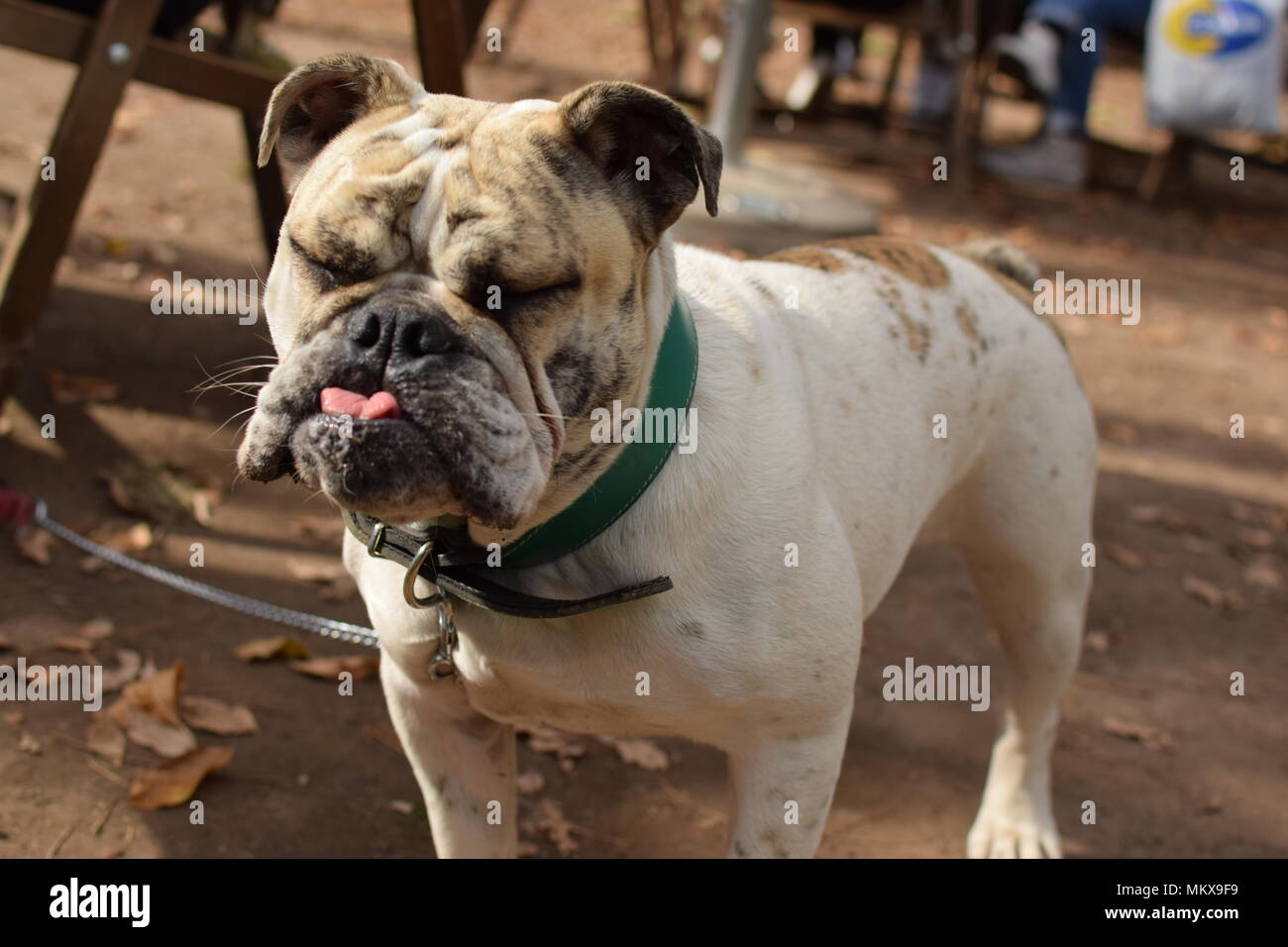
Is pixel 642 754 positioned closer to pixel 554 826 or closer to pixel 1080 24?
pixel 554 826

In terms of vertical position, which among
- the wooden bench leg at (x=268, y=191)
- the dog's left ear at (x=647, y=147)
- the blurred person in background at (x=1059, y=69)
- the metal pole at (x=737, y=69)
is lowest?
the dog's left ear at (x=647, y=147)

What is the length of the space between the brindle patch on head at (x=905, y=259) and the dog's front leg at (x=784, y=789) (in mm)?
1102

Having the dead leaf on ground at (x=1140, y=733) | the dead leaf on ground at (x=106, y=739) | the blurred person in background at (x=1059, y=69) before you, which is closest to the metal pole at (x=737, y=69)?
the dead leaf on ground at (x=1140, y=733)

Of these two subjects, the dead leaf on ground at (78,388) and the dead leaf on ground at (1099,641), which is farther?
the dead leaf on ground at (78,388)

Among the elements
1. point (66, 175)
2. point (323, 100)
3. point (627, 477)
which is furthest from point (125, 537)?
point (627, 477)

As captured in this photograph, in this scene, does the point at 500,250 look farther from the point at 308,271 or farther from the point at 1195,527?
the point at 1195,527

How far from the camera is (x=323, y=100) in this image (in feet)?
8.21

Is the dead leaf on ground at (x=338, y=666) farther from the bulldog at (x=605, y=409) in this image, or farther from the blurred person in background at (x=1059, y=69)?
the blurred person in background at (x=1059, y=69)

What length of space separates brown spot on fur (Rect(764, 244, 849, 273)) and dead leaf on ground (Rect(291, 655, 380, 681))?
1766mm

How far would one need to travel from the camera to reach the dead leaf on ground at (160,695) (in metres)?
3.52

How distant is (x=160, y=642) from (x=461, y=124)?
7.30 ft

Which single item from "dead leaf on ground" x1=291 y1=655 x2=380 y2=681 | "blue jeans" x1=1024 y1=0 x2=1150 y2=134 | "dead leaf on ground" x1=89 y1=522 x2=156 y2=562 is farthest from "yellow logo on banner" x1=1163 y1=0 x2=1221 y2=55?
"dead leaf on ground" x1=89 y1=522 x2=156 y2=562

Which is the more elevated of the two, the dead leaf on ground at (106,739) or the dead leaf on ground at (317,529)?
the dead leaf on ground at (317,529)

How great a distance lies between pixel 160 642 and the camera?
3875 millimetres
